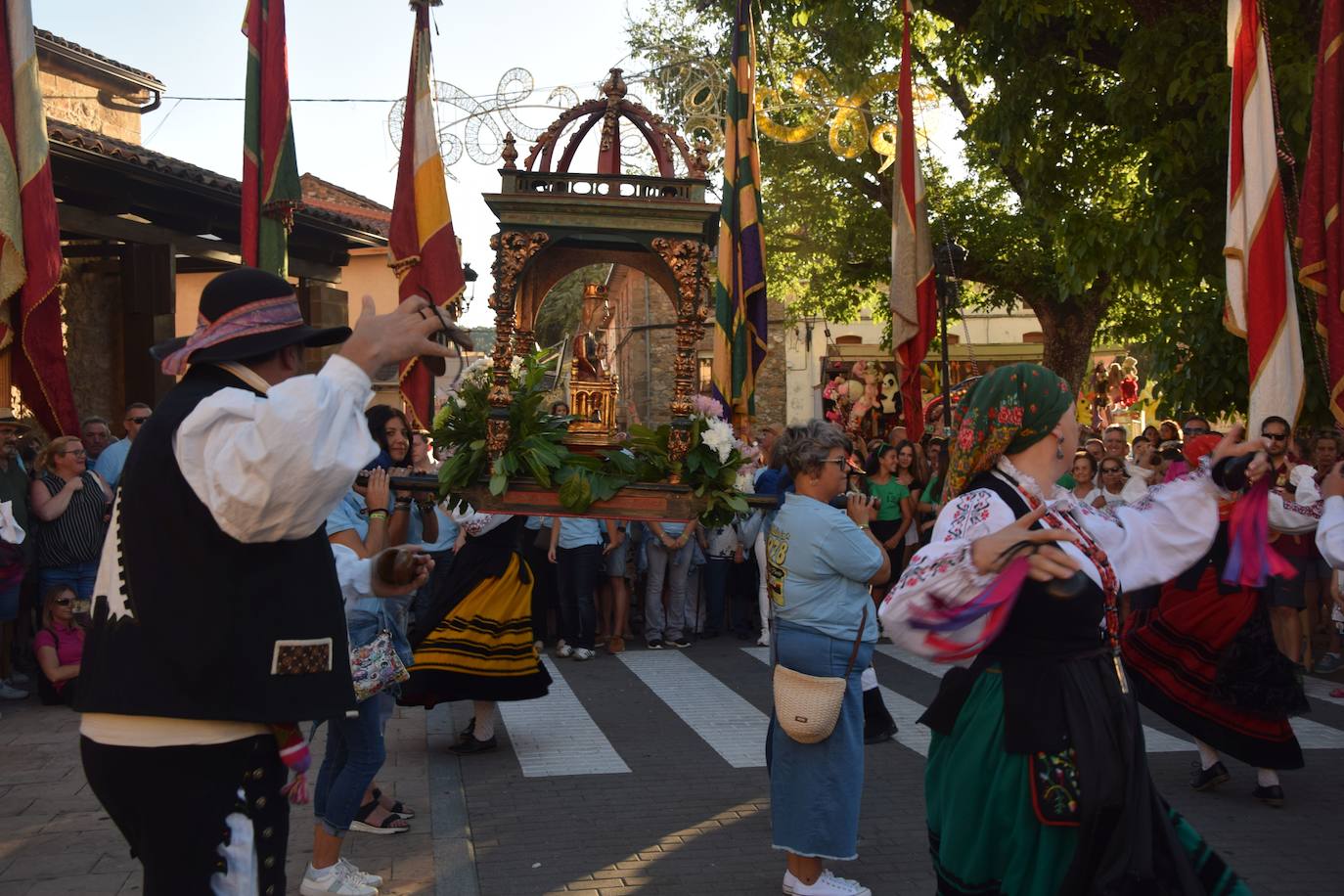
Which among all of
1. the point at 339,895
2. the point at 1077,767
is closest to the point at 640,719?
the point at 339,895

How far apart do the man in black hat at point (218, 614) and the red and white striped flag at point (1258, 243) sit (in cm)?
727

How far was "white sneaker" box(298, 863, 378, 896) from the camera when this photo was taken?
5.52 m

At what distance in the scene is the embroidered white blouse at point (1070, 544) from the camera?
352 centimetres

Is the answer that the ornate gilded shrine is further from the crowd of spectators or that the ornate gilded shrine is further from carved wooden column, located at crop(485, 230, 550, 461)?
the crowd of spectators

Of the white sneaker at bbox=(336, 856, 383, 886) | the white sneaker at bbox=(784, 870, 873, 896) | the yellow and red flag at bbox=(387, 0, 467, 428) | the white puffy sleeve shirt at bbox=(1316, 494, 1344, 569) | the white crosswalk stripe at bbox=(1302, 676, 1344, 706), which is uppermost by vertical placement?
the yellow and red flag at bbox=(387, 0, 467, 428)

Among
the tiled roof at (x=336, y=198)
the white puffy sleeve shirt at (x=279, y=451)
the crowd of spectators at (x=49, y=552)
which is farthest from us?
A: the tiled roof at (x=336, y=198)

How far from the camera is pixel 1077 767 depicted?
359 centimetres

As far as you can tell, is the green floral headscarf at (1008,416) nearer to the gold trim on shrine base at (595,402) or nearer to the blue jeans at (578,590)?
the gold trim on shrine base at (595,402)

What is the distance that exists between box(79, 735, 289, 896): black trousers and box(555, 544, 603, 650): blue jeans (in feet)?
30.4

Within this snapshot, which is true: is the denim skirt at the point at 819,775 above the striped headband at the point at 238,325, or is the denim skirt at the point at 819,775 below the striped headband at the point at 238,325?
below

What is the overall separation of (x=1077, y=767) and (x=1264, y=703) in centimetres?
391

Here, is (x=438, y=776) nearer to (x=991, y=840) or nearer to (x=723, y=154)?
(x=991, y=840)

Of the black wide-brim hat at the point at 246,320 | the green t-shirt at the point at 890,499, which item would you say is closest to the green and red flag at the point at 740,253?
the green t-shirt at the point at 890,499

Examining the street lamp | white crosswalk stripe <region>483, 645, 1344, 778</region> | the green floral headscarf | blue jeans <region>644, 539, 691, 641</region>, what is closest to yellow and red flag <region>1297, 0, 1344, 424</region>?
white crosswalk stripe <region>483, 645, 1344, 778</region>
